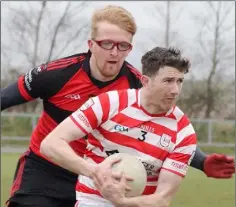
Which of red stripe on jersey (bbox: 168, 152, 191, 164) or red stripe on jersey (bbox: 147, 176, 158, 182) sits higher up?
red stripe on jersey (bbox: 168, 152, 191, 164)

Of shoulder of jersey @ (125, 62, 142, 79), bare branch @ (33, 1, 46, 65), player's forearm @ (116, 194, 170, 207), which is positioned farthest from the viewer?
bare branch @ (33, 1, 46, 65)

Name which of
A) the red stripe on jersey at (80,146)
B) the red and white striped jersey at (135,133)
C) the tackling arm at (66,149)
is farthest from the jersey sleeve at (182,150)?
the red stripe on jersey at (80,146)

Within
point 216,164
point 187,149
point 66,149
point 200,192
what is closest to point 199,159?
point 216,164

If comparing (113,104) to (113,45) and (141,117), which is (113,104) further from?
(113,45)

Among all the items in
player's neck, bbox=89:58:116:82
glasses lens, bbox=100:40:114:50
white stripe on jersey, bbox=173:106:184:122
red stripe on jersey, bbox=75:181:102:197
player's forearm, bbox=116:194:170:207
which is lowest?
red stripe on jersey, bbox=75:181:102:197

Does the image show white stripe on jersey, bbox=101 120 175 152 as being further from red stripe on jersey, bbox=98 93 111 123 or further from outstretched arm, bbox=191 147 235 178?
outstretched arm, bbox=191 147 235 178

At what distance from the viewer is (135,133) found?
3.64 m

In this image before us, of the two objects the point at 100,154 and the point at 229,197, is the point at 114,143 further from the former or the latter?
the point at 229,197

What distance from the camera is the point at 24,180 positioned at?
4.65m

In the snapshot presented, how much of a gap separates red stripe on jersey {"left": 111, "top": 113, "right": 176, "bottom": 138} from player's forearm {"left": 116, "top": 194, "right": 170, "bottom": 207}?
1.32ft

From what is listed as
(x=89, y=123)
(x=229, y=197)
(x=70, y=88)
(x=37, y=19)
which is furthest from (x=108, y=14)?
(x=37, y=19)

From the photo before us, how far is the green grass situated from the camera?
33.5 ft

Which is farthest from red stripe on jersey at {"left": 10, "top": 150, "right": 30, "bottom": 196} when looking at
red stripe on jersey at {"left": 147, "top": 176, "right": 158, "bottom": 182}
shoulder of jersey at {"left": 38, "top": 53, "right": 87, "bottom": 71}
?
red stripe on jersey at {"left": 147, "top": 176, "right": 158, "bottom": 182}

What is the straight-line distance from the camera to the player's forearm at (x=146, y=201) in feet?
10.9
